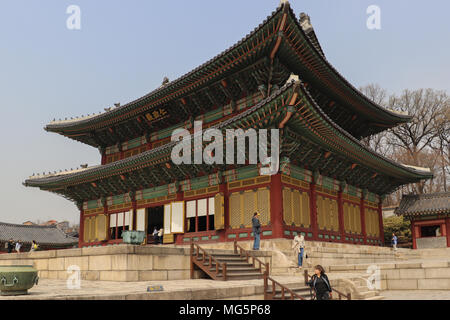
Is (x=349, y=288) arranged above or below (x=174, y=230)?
below

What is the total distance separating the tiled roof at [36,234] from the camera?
1911 inches

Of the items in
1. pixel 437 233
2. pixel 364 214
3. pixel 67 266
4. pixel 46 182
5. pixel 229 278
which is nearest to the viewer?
pixel 229 278

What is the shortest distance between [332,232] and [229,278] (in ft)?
36.9

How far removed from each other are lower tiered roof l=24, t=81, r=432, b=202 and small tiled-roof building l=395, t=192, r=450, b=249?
2450 millimetres

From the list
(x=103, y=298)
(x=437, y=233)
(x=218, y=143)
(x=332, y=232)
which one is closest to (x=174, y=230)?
(x=218, y=143)

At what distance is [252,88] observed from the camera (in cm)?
2228

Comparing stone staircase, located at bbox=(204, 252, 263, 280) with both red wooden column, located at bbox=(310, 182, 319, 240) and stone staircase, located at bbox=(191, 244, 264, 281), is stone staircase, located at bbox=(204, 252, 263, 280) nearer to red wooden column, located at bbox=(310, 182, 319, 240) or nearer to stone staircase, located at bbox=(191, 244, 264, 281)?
stone staircase, located at bbox=(191, 244, 264, 281)

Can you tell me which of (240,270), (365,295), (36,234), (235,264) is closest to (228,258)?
(235,264)

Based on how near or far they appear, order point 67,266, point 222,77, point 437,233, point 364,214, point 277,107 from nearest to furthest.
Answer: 1. point 67,266
2. point 277,107
3. point 222,77
4. point 364,214
5. point 437,233

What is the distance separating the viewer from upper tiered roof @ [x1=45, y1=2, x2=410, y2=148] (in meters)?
19.7

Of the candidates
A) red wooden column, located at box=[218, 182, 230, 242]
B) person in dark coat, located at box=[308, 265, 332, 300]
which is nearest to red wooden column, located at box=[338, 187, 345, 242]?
red wooden column, located at box=[218, 182, 230, 242]

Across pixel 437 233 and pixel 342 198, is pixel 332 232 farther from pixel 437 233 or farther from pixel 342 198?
pixel 437 233

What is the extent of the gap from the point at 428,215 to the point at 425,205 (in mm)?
790

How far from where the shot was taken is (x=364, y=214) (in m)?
27.6
